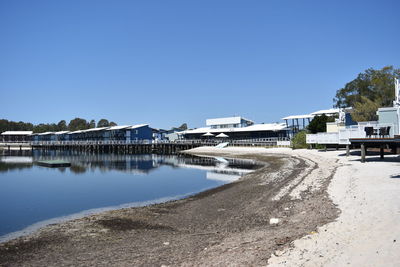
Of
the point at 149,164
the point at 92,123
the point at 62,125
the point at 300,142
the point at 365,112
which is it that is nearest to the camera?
the point at 365,112

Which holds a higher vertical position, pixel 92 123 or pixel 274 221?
pixel 92 123

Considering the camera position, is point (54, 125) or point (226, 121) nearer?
point (226, 121)

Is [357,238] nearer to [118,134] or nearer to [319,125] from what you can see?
[319,125]

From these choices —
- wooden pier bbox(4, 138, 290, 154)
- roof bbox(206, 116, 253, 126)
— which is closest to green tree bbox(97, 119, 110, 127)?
wooden pier bbox(4, 138, 290, 154)

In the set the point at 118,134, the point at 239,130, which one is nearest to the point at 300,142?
the point at 239,130

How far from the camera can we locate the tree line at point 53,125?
449 feet

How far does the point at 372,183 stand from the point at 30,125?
165 metres

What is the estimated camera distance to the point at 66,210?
14711mm

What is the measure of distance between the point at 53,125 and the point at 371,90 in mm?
144549

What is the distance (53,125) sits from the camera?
155 metres

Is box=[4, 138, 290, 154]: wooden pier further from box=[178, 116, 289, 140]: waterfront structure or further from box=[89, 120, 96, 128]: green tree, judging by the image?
box=[89, 120, 96, 128]: green tree

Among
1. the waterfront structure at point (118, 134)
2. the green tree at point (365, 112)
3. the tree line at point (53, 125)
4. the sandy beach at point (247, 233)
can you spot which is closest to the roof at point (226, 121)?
the waterfront structure at point (118, 134)

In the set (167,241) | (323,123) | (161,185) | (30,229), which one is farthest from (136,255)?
(323,123)

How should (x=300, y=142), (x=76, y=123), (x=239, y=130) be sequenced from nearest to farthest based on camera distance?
(x=300, y=142) → (x=239, y=130) → (x=76, y=123)
